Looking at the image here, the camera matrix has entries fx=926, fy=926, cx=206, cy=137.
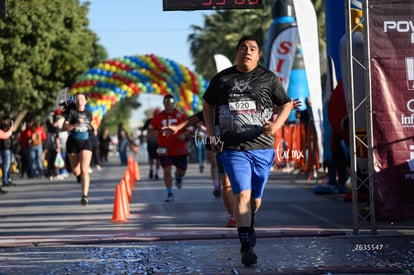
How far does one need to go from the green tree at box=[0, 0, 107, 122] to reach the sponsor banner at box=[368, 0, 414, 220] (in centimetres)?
2840

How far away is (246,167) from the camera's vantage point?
801cm

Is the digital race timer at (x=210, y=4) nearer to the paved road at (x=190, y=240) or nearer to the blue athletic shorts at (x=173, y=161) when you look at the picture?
the paved road at (x=190, y=240)

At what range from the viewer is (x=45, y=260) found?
839cm

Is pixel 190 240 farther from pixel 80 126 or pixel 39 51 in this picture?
pixel 39 51

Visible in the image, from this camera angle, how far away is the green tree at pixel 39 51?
127 ft

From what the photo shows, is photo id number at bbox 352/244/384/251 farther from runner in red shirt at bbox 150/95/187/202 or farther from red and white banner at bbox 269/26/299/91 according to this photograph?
red and white banner at bbox 269/26/299/91

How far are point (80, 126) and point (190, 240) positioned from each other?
5.56 m

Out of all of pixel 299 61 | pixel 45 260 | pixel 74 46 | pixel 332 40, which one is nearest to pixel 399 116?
pixel 45 260

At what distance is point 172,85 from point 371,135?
30029mm

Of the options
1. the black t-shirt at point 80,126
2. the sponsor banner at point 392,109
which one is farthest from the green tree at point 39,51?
the sponsor banner at point 392,109

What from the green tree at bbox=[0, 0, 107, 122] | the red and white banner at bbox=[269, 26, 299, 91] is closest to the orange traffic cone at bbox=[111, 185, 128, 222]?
the red and white banner at bbox=[269, 26, 299, 91]

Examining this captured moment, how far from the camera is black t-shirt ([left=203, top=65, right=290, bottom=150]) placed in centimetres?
805

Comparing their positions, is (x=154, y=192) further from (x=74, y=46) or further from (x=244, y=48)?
(x=74, y=46)

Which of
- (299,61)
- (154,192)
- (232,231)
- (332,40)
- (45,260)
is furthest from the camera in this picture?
(299,61)
